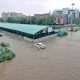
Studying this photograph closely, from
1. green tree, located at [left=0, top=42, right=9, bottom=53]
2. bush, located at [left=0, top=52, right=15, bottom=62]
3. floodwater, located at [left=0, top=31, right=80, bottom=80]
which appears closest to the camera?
floodwater, located at [left=0, top=31, right=80, bottom=80]

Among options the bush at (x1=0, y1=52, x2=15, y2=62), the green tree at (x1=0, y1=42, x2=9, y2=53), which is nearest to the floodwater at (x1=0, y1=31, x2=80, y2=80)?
the bush at (x1=0, y1=52, x2=15, y2=62)

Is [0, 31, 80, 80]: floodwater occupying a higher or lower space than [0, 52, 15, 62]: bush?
lower

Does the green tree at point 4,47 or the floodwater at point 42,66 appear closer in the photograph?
the floodwater at point 42,66

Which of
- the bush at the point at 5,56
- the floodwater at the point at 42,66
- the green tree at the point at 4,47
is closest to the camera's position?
the floodwater at the point at 42,66

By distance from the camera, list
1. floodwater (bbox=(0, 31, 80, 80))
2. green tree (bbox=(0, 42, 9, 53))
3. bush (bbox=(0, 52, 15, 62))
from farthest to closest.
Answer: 1. green tree (bbox=(0, 42, 9, 53))
2. bush (bbox=(0, 52, 15, 62))
3. floodwater (bbox=(0, 31, 80, 80))

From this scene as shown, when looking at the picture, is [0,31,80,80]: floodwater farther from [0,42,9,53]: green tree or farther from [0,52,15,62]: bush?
[0,42,9,53]: green tree

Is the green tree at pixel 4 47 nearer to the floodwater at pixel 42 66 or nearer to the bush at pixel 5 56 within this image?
the bush at pixel 5 56

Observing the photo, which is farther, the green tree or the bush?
the green tree

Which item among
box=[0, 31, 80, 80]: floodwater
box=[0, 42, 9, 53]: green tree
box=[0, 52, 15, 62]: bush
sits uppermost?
box=[0, 42, 9, 53]: green tree

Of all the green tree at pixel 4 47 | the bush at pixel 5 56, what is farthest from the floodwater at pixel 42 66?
the green tree at pixel 4 47

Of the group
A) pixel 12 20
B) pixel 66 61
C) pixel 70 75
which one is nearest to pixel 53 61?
pixel 66 61

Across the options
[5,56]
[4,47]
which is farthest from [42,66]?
[4,47]

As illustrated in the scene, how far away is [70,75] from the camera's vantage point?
839cm

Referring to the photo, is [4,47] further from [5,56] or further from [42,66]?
[42,66]
